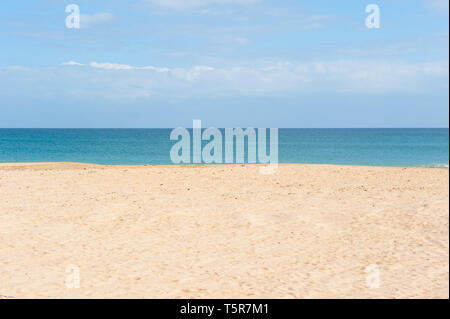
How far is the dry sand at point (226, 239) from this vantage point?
309 inches

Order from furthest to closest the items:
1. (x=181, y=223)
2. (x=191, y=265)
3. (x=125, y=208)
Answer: (x=125, y=208)
(x=181, y=223)
(x=191, y=265)

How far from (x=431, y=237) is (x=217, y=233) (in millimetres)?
4579

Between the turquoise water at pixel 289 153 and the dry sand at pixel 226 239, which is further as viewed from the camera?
the turquoise water at pixel 289 153

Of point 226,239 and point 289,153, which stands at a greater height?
point 289,153

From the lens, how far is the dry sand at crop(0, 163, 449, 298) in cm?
784

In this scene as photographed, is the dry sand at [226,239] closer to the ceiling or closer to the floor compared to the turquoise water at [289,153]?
closer to the floor

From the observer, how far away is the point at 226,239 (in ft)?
36.4

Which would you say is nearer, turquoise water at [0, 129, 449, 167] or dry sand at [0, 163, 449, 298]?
dry sand at [0, 163, 449, 298]

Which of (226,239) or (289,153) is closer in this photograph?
(226,239)

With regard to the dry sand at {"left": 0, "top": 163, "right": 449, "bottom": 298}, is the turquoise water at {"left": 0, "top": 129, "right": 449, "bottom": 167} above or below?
above

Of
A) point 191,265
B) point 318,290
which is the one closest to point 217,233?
point 191,265

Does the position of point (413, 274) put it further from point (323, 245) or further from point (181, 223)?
point (181, 223)
